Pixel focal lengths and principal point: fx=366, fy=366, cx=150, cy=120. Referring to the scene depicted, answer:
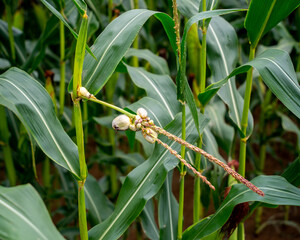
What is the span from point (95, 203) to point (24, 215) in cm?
71

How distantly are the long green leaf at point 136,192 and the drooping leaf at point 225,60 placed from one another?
28 cm

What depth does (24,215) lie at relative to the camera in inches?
25.9

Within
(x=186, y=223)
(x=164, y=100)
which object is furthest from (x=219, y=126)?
(x=186, y=223)

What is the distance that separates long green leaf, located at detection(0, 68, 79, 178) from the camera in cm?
81

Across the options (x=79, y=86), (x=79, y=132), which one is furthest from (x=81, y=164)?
(x=79, y=86)

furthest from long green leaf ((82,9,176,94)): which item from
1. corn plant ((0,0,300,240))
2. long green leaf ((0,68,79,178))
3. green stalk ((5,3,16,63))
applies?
green stalk ((5,3,16,63))

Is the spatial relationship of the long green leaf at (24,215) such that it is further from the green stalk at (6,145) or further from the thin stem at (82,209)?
the green stalk at (6,145)

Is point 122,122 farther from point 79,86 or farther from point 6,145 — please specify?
point 6,145

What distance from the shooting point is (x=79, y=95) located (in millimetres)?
752

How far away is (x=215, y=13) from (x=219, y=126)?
2.00 feet

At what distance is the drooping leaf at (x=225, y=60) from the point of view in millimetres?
1111

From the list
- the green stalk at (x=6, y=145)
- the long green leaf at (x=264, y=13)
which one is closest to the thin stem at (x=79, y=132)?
the long green leaf at (x=264, y=13)

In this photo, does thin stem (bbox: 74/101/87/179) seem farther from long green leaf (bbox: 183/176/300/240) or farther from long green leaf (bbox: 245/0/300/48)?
long green leaf (bbox: 245/0/300/48)

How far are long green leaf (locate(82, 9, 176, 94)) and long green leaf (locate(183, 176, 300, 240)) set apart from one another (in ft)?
1.31
